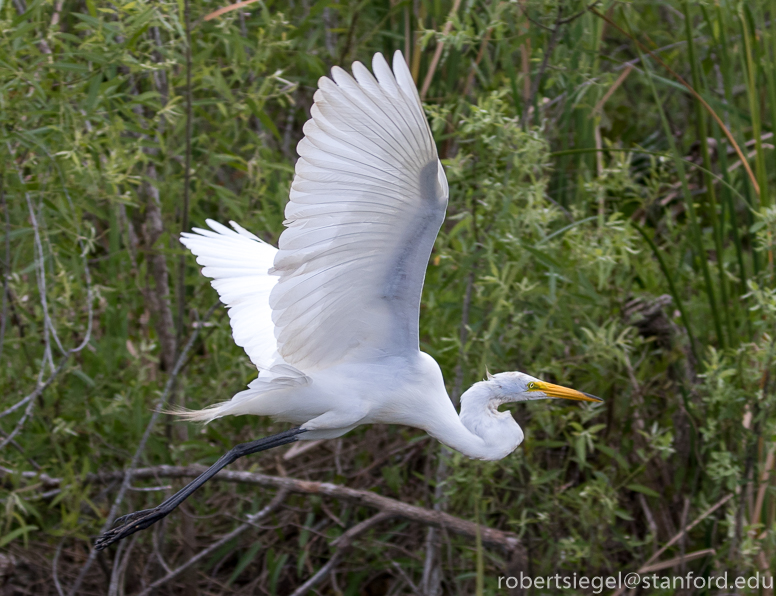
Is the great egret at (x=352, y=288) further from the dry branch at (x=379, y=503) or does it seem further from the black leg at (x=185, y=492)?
the dry branch at (x=379, y=503)

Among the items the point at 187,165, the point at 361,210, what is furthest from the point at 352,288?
the point at 187,165

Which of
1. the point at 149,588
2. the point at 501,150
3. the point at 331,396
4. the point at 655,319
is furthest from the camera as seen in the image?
the point at 655,319

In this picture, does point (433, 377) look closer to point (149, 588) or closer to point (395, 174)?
point (395, 174)

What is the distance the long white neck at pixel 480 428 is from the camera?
110 inches

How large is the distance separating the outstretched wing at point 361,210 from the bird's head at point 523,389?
0.39 meters

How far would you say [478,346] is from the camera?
3.22m

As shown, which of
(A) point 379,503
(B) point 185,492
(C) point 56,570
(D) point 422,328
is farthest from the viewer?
(D) point 422,328

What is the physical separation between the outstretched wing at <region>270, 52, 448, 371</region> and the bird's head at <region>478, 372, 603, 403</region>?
391 mm

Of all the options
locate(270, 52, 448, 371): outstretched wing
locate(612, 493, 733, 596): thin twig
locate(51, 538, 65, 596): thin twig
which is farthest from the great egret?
locate(612, 493, 733, 596): thin twig

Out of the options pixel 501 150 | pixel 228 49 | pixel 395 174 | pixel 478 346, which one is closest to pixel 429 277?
pixel 478 346

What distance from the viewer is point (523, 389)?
285 cm

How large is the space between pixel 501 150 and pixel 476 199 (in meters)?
0.24

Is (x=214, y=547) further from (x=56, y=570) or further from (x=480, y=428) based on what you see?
(x=480, y=428)

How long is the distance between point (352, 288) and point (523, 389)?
0.74 metres
